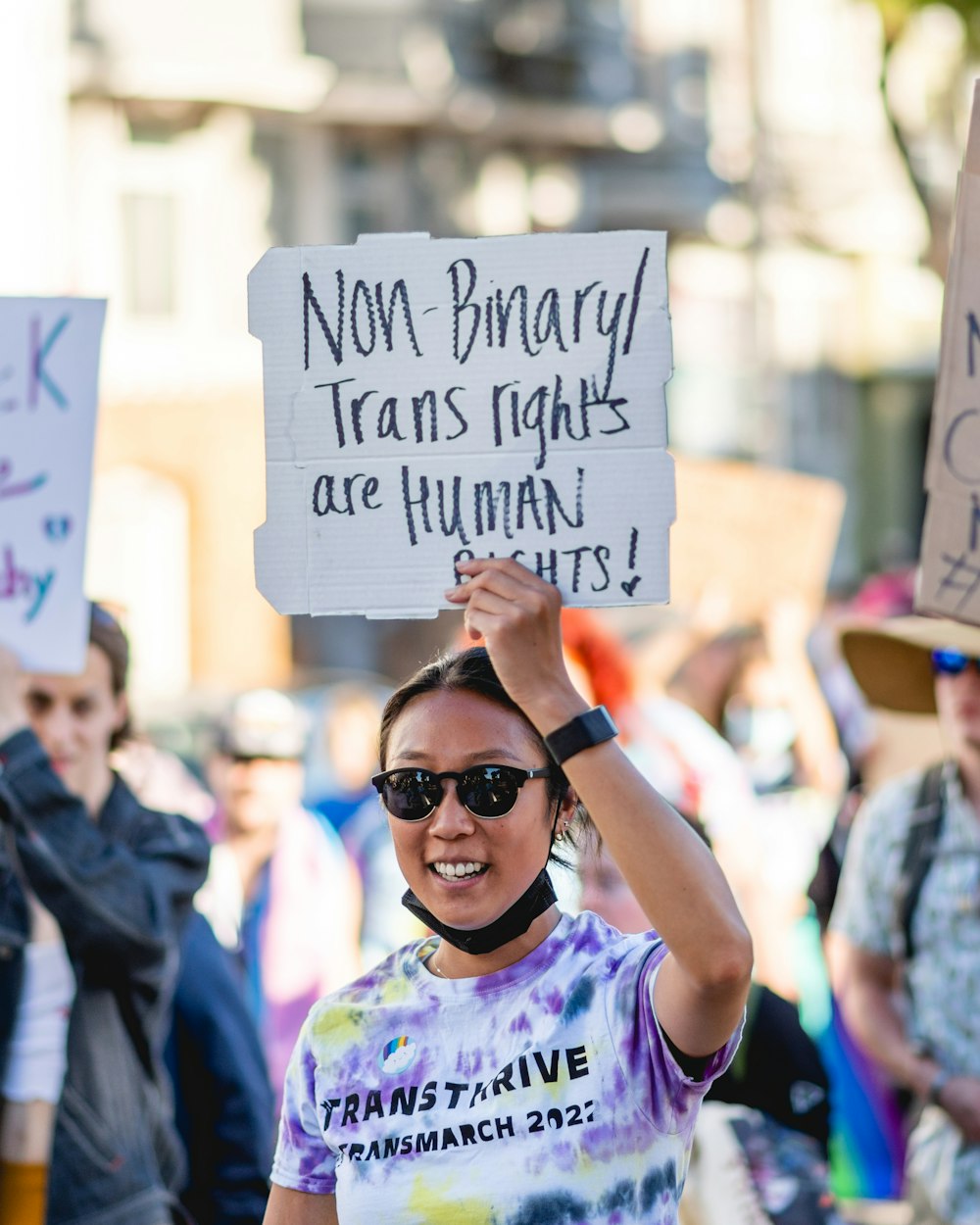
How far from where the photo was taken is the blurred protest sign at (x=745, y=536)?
827cm

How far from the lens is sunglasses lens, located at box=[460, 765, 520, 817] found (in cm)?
247

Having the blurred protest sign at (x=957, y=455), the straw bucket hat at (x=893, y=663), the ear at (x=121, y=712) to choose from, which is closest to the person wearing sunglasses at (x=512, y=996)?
the blurred protest sign at (x=957, y=455)

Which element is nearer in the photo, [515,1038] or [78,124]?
[515,1038]

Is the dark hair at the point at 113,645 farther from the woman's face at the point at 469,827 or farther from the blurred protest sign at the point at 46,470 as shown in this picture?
the woman's face at the point at 469,827

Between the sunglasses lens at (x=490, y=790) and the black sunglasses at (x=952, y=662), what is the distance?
A: 1.98 meters

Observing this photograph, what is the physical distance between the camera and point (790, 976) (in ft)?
18.7

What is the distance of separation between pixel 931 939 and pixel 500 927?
2005 mm

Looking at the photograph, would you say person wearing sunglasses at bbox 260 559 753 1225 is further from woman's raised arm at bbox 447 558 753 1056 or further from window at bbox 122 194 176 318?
window at bbox 122 194 176 318

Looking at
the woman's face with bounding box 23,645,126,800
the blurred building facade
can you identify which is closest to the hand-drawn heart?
the woman's face with bounding box 23,645,126,800

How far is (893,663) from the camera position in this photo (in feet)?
15.6

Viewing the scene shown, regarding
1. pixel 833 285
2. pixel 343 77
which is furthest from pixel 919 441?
pixel 343 77

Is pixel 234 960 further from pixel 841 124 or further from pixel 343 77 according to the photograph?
pixel 841 124

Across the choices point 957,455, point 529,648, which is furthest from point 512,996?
point 957,455

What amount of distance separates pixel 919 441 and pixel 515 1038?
27.3 m
